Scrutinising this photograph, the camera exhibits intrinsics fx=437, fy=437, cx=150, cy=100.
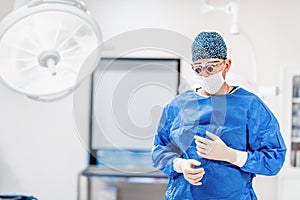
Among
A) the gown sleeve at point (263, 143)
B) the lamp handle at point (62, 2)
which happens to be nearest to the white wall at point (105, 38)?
the gown sleeve at point (263, 143)

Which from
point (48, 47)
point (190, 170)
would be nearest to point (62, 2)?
point (48, 47)

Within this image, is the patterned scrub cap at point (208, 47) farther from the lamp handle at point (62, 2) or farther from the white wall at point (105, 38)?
the white wall at point (105, 38)

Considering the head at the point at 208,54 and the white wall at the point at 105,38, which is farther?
the white wall at the point at 105,38

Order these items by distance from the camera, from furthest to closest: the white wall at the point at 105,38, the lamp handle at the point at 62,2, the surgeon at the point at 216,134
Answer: the white wall at the point at 105,38, the surgeon at the point at 216,134, the lamp handle at the point at 62,2

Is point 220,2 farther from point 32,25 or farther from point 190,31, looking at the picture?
point 32,25

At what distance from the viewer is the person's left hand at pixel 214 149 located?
978 millimetres

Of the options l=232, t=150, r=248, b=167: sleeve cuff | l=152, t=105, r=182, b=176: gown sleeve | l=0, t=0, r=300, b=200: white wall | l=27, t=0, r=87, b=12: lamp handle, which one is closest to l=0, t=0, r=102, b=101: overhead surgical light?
l=27, t=0, r=87, b=12: lamp handle

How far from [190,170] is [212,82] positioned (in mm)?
213

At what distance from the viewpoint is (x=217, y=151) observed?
99 cm

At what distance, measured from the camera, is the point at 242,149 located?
40.8 inches

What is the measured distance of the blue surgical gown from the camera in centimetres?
102

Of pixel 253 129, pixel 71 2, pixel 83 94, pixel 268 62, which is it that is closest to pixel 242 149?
pixel 253 129

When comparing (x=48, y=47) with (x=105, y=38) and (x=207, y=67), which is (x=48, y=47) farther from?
(x=105, y=38)

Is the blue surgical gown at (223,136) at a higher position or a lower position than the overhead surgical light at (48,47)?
lower
